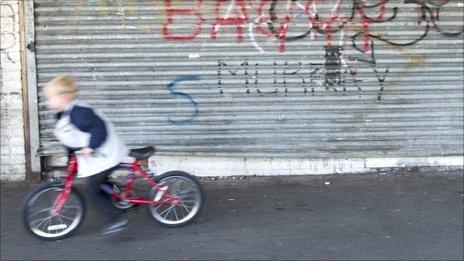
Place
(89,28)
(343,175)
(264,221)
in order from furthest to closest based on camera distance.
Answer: (343,175) < (89,28) < (264,221)

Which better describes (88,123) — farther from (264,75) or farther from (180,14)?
(264,75)

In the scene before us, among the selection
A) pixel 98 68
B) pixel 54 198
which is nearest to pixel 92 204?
pixel 54 198

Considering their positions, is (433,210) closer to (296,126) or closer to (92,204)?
(296,126)

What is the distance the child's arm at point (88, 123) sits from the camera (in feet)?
16.0

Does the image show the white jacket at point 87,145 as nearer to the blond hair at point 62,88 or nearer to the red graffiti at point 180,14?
the blond hair at point 62,88

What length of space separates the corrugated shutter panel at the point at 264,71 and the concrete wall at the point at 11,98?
0.83 ft

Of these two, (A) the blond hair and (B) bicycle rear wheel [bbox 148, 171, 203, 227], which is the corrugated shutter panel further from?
(A) the blond hair

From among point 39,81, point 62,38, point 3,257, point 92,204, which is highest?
point 62,38

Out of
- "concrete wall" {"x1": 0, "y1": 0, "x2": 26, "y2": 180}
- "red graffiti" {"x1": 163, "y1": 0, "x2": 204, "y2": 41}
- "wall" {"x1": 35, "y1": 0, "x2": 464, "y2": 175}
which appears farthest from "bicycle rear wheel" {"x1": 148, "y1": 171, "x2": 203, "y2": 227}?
"concrete wall" {"x1": 0, "y1": 0, "x2": 26, "y2": 180}

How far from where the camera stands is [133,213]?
19.3 ft

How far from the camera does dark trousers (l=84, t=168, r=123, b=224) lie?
16.7ft

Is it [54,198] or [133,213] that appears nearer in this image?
[54,198]

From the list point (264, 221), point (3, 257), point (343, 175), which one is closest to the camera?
point (3, 257)

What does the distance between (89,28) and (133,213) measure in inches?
83.1
